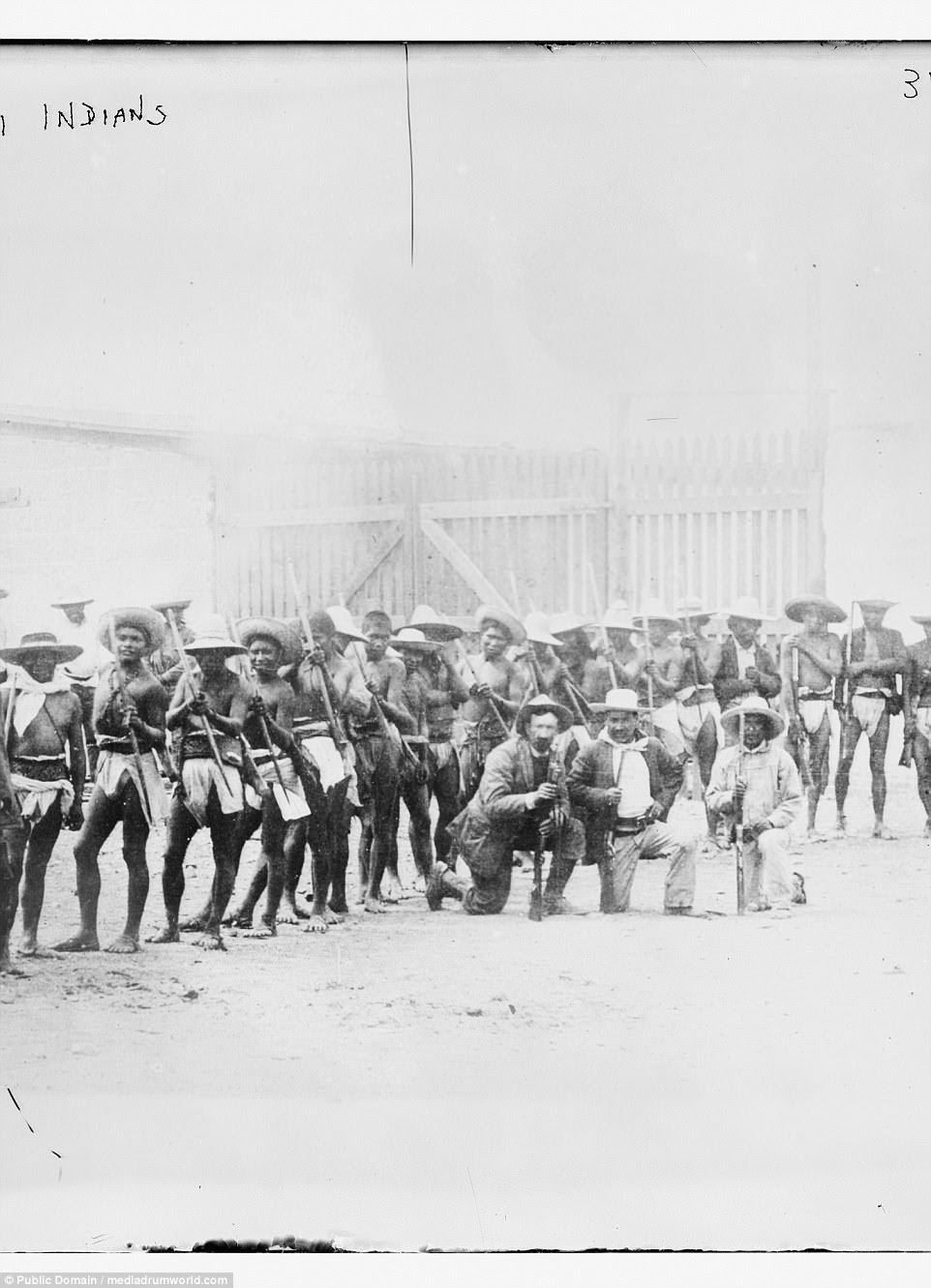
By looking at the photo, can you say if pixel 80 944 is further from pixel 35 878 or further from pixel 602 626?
pixel 602 626

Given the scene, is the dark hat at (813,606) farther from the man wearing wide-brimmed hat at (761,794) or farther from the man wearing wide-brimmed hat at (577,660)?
the man wearing wide-brimmed hat at (577,660)

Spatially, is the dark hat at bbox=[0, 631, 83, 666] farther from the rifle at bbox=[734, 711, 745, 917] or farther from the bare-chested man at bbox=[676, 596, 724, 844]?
the rifle at bbox=[734, 711, 745, 917]

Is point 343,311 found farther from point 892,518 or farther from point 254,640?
point 892,518

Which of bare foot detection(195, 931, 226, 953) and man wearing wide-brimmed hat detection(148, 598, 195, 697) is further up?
man wearing wide-brimmed hat detection(148, 598, 195, 697)

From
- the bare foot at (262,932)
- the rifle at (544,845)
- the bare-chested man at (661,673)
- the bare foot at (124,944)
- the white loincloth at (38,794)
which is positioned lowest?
the bare foot at (124,944)

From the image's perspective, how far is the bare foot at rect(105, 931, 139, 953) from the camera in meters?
3.43

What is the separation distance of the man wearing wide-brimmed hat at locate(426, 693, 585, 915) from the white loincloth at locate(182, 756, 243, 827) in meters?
0.72

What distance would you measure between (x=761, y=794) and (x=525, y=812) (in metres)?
0.70

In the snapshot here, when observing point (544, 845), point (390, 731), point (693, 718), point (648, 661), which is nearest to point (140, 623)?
point (390, 731)

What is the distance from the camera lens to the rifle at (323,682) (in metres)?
3.44

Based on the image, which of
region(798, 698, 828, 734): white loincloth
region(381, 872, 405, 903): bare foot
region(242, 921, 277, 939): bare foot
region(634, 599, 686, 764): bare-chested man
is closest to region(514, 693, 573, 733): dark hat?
region(634, 599, 686, 764): bare-chested man

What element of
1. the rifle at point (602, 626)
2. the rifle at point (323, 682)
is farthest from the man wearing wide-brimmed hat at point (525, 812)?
the rifle at point (323, 682)

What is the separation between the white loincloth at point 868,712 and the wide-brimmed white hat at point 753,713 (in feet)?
0.70

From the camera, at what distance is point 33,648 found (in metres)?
3.42
